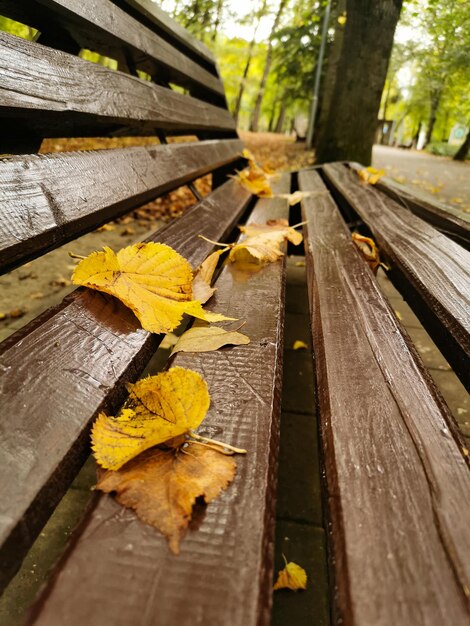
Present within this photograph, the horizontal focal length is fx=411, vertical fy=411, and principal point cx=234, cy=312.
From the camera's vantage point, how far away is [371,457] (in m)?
0.51

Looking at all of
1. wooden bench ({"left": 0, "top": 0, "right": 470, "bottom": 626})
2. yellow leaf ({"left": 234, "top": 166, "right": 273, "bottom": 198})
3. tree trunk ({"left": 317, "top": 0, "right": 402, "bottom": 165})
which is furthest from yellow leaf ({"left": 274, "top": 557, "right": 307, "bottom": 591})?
tree trunk ({"left": 317, "top": 0, "right": 402, "bottom": 165})

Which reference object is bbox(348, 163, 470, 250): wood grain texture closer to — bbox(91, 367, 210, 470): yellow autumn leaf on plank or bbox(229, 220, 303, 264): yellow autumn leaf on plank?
bbox(229, 220, 303, 264): yellow autumn leaf on plank

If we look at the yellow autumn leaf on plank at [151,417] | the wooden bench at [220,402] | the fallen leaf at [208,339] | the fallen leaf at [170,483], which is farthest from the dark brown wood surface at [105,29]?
the fallen leaf at [170,483]

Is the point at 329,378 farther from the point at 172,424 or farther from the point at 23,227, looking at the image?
the point at 23,227

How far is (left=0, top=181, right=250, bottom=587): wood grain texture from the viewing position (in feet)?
1.39

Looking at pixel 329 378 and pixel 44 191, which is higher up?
pixel 44 191

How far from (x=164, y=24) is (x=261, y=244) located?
1.48 metres

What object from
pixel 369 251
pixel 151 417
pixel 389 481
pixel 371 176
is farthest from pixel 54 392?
pixel 371 176

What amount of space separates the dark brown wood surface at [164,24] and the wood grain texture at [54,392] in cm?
151

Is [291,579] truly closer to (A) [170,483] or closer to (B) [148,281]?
(A) [170,483]

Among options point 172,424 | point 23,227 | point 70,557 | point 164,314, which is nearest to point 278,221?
point 164,314

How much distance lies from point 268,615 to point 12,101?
94 cm

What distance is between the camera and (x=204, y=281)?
38.7 inches

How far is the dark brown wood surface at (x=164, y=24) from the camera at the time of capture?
171cm
